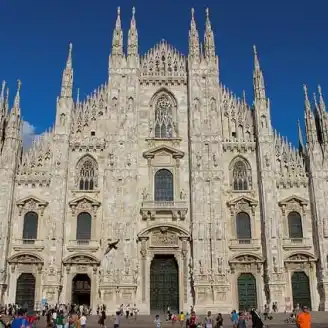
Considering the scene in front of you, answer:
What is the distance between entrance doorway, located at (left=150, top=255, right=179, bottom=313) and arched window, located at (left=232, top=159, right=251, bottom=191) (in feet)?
22.9

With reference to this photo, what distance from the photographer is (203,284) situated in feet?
100

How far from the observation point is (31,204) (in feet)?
107

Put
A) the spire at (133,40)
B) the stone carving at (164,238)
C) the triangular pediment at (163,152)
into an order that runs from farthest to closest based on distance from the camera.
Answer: the spire at (133,40) → the triangular pediment at (163,152) → the stone carving at (164,238)

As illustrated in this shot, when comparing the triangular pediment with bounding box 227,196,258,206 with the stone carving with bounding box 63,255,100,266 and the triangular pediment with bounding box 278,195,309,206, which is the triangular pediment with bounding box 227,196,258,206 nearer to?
the triangular pediment with bounding box 278,195,309,206

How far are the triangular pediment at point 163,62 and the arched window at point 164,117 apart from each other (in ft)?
6.47

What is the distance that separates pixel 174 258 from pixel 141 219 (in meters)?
3.51

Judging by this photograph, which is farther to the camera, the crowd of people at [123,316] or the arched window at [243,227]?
the arched window at [243,227]

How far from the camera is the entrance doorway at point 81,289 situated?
103 ft

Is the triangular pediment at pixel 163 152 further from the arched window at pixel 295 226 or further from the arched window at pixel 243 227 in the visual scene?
the arched window at pixel 295 226

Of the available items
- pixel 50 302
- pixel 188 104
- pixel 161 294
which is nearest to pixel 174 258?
pixel 161 294

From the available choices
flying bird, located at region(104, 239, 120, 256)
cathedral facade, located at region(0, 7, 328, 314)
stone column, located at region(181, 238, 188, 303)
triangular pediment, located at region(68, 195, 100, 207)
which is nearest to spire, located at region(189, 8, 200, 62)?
cathedral facade, located at region(0, 7, 328, 314)

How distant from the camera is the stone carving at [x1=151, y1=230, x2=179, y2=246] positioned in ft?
105

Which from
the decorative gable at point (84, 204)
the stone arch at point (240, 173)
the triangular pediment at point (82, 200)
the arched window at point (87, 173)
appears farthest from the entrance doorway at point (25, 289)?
the stone arch at point (240, 173)

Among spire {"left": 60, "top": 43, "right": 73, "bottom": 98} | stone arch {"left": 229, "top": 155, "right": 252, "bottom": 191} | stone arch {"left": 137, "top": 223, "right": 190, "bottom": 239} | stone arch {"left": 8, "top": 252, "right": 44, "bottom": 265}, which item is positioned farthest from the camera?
spire {"left": 60, "top": 43, "right": 73, "bottom": 98}
